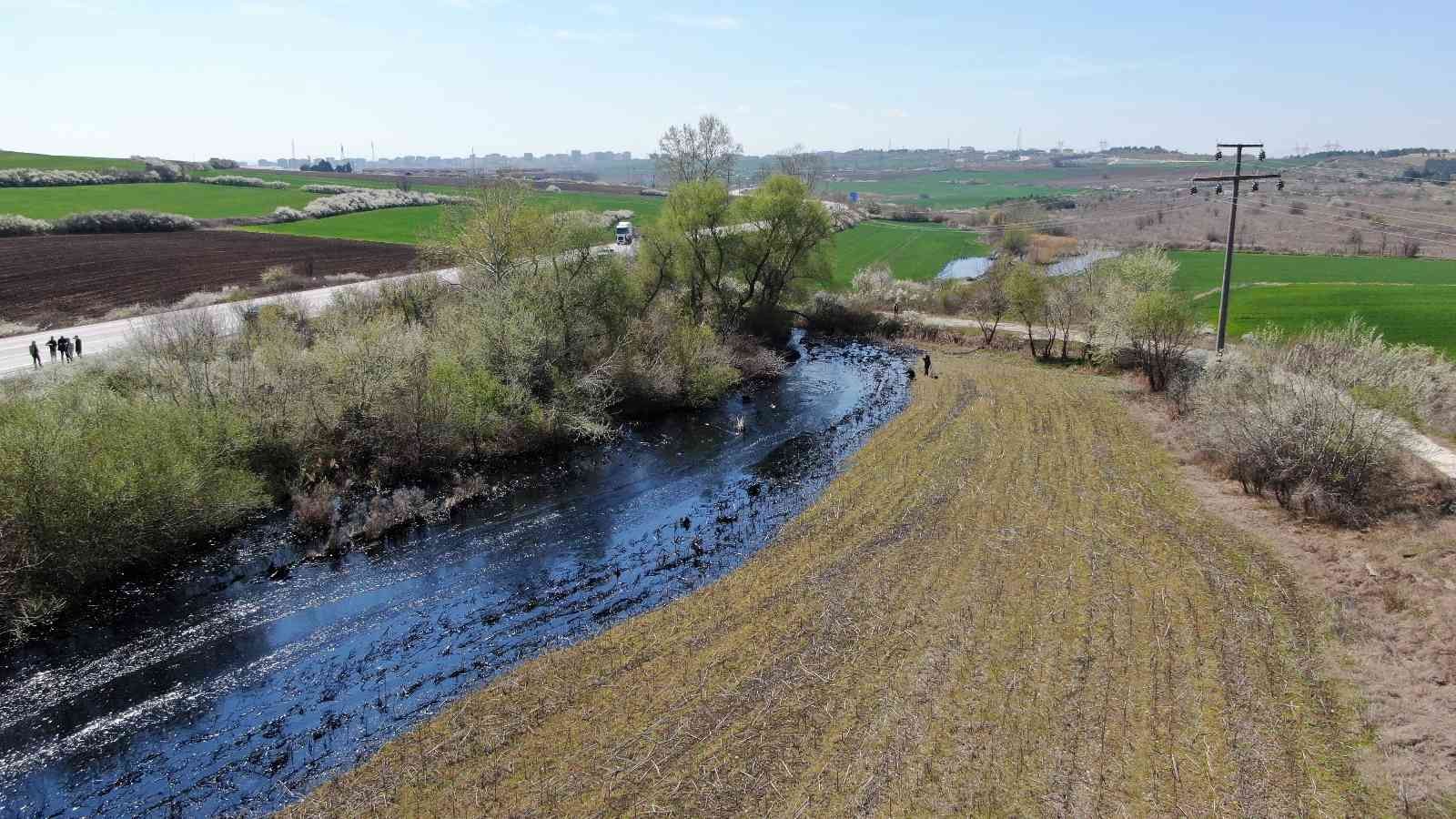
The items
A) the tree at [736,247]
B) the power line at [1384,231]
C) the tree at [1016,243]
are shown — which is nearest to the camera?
the tree at [736,247]

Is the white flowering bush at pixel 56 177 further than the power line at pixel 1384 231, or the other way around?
the white flowering bush at pixel 56 177

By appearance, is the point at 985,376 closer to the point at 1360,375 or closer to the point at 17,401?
the point at 1360,375

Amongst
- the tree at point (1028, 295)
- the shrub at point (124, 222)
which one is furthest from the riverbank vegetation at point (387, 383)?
the shrub at point (124, 222)

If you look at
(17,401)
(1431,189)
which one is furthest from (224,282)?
(1431,189)

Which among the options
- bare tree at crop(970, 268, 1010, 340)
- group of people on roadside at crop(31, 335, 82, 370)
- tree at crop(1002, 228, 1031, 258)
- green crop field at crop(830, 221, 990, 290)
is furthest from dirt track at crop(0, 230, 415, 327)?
tree at crop(1002, 228, 1031, 258)

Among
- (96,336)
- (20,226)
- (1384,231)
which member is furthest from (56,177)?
(1384,231)

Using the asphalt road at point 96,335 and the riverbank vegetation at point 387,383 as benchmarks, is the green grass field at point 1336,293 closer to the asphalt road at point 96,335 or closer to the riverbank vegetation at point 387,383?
the riverbank vegetation at point 387,383

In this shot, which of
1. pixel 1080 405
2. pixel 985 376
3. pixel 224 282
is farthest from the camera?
pixel 224 282

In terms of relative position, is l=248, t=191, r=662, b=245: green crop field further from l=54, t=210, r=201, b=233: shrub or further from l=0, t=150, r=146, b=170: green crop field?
l=0, t=150, r=146, b=170: green crop field
